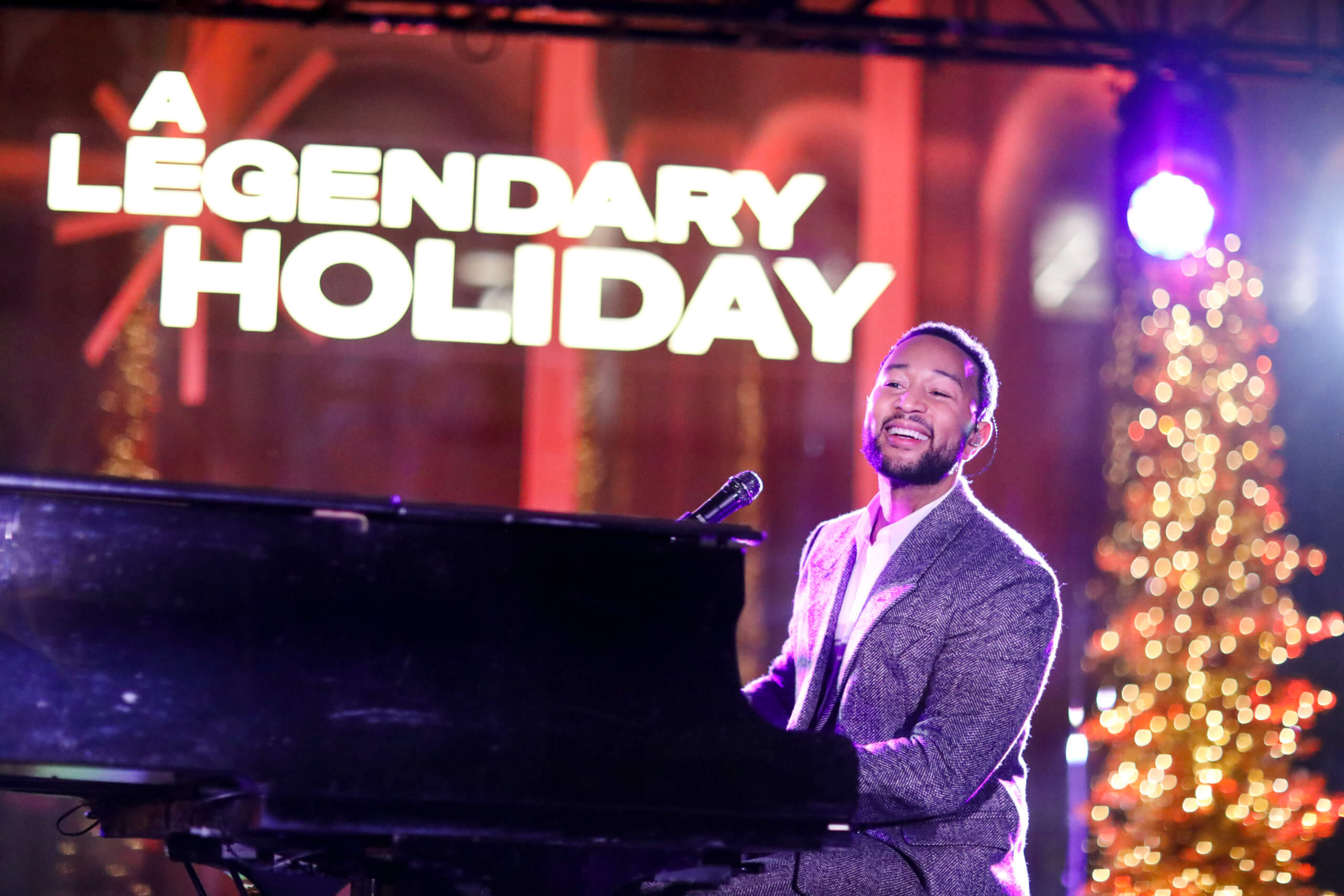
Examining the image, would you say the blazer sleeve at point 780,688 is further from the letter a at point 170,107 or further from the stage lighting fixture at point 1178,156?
the letter a at point 170,107

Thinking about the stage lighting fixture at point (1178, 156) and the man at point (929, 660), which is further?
the stage lighting fixture at point (1178, 156)

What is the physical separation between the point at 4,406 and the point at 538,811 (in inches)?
195

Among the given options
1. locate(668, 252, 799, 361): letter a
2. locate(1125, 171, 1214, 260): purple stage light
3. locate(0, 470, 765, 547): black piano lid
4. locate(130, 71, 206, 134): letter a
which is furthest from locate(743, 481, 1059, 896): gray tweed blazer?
locate(130, 71, 206, 134): letter a

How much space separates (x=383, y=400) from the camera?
6.12m

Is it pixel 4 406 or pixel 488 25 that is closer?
pixel 488 25

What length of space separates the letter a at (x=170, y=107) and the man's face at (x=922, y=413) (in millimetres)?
4410

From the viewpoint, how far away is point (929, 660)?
7.98ft

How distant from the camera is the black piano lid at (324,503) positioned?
1835 millimetres

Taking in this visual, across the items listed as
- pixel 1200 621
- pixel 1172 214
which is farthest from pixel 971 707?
pixel 1200 621

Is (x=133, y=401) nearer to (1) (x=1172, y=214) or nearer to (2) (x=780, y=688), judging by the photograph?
(2) (x=780, y=688)

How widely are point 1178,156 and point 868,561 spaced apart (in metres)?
2.95

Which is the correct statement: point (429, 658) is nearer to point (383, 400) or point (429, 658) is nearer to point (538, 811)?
point (538, 811)

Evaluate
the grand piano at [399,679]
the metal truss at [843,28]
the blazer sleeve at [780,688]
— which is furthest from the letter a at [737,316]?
the grand piano at [399,679]

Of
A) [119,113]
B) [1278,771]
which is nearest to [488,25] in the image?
[119,113]
